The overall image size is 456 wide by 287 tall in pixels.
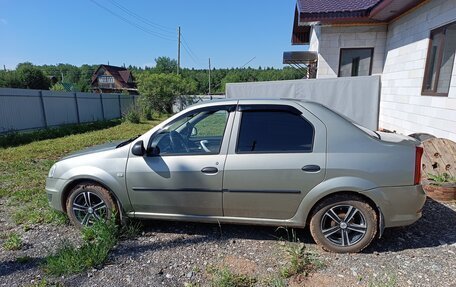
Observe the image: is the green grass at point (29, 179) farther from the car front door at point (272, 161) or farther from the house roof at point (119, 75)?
the house roof at point (119, 75)

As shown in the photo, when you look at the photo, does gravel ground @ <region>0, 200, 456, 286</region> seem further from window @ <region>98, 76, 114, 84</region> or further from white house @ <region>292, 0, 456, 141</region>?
window @ <region>98, 76, 114, 84</region>

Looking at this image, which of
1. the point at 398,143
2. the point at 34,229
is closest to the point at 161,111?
the point at 34,229

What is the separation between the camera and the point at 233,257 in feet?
9.27

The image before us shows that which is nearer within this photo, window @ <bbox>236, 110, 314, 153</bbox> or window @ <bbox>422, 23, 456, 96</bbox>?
window @ <bbox>236, 110, 314, 153</bbox>

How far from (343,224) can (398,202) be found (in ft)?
1.84

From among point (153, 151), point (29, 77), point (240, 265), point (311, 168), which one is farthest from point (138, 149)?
point (29, 77)

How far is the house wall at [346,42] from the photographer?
8062 millimetres

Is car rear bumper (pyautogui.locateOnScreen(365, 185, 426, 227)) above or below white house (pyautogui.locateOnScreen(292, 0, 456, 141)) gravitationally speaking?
below

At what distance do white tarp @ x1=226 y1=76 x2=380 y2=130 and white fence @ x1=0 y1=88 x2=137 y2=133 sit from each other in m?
11.2

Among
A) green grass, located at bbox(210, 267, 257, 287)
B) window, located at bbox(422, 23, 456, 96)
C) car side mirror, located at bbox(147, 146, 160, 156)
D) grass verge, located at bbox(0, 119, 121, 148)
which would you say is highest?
window, located at bbox(422, 23, 456, 96)

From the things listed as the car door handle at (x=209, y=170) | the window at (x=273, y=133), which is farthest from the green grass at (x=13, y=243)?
the window at (x=273, y=133)

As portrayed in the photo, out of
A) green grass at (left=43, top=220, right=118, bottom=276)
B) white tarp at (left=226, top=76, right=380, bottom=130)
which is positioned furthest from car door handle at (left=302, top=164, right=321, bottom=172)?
white tarp at (left=226, top=76, right=380, bottom=130)

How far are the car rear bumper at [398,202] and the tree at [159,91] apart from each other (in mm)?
22451

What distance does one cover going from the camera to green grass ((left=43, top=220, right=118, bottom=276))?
8.51ft
